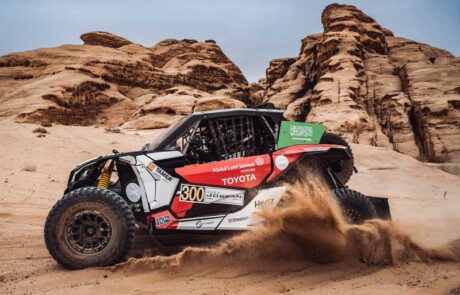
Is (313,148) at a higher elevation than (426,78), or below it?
below

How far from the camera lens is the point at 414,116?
33594mm

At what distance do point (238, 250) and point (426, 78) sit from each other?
3633 cm

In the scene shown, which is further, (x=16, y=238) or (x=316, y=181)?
(x=16, y=238)

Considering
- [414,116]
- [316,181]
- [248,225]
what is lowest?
[248,225]

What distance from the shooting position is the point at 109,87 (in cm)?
5412

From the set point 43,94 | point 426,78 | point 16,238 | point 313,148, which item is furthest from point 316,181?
point 43,94

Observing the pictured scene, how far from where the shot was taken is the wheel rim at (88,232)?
163 inches

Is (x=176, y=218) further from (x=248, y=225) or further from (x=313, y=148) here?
(x=313, y=148)

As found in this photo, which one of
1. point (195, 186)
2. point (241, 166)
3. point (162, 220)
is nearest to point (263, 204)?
point (241, 166)

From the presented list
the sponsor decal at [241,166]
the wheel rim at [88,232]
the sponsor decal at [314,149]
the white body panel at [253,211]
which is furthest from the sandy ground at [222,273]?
the sponsor decal at [314,149]

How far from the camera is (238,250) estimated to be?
4.34 metres

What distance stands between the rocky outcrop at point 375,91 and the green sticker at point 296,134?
2535 cm

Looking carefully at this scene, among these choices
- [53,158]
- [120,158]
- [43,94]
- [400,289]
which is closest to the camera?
[400,289]

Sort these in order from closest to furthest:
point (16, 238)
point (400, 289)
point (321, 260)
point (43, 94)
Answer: point (400, 289), point (321, 260), point (16, 238), point (43, 94)
